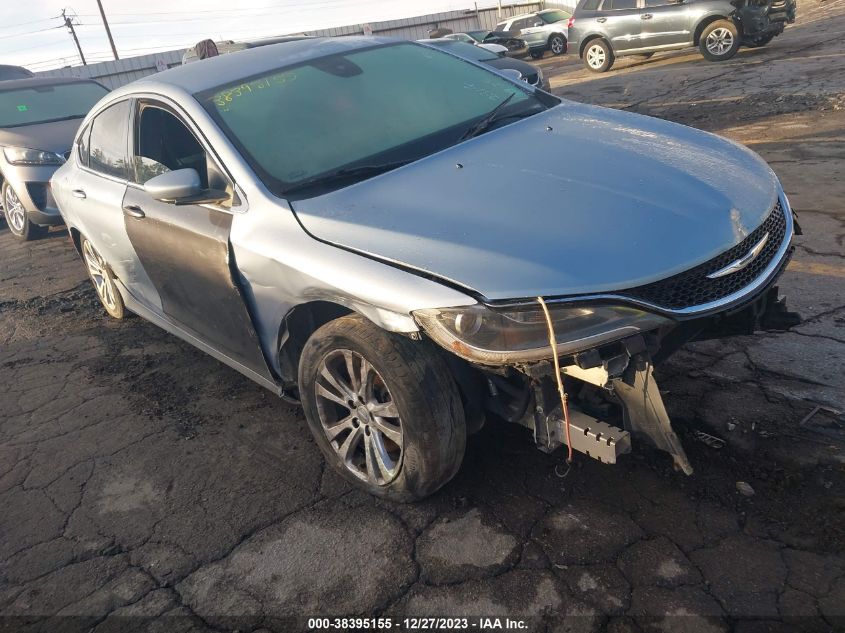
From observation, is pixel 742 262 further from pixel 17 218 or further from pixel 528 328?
Result: pixel 17 218

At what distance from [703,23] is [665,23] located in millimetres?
803

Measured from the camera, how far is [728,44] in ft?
43.7

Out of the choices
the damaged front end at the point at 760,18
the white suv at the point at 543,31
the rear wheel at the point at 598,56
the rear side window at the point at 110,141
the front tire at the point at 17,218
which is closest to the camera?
the rear side window at the point at 110,141

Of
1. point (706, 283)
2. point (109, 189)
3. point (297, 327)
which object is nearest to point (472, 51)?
point (109, 189)

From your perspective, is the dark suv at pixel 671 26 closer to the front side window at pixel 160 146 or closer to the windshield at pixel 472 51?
the windshield at pixel 472 51

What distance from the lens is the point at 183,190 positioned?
10.2ft

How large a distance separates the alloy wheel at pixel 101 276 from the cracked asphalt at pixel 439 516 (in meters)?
0.94

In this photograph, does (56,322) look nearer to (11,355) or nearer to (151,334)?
(11,355)

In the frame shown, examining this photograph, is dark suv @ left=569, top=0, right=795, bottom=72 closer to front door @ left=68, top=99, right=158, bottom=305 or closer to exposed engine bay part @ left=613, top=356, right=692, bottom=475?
front door @ left=68, top=99, right=158, bottom=305

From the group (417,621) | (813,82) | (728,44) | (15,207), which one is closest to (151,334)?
(417,621)

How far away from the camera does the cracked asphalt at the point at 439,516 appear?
7.66ft

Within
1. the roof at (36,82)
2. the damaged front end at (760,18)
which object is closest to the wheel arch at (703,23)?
the damaged front end at (760,18)

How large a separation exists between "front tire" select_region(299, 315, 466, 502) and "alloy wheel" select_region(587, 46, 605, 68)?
1452 centimetres

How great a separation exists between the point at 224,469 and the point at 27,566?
0.89 m
